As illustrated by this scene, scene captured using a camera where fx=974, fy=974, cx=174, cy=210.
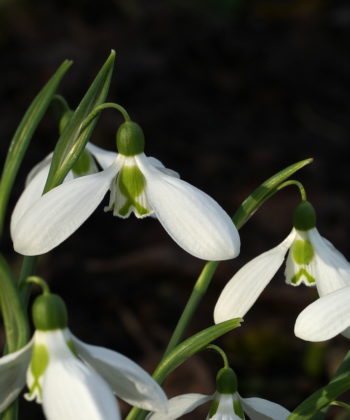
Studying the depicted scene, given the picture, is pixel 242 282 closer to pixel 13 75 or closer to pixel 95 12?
pixel 13 75

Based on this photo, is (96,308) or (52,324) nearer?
(52,324)

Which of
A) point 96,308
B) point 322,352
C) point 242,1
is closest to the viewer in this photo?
point 322,352

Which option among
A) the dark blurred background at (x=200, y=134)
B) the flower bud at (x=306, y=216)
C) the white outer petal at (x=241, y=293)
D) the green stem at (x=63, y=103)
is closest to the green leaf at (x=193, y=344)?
the white outer petal at (x=241, y=293)

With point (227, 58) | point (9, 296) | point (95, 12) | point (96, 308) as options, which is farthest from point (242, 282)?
point (95, 12)

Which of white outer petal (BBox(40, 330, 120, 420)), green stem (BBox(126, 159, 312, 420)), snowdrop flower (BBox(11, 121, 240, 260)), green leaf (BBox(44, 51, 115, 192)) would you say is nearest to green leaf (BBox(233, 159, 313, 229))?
green stem (BBox(126, 159, 312, 420))

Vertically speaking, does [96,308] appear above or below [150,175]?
below

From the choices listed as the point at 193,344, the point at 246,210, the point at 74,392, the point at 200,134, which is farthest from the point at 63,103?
the point at 200,134

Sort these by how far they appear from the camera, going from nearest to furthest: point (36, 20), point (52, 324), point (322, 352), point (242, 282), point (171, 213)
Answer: point (52, 324), point (171, 213), point (242, 282), point (322, 352), point (36, 20)

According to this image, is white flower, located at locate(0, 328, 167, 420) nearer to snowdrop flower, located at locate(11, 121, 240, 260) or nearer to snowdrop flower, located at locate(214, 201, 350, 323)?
snowdrop flower, located at locate(11, 121, 240, 260)
